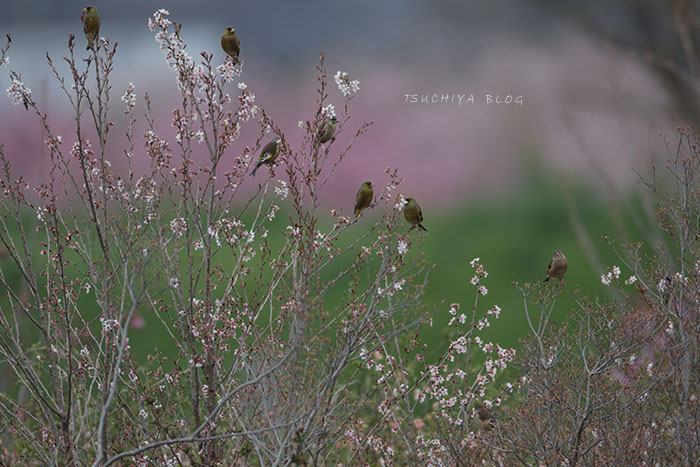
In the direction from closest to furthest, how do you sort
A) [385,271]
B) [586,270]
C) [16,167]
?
1. [385,271]
2. [16,167]
3. [586,270]

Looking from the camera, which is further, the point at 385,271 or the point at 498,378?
the point at 498,378

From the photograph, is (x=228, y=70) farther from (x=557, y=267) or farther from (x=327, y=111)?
(x=557, y=267)


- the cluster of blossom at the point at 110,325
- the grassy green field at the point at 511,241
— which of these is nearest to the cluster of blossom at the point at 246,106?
the cluster of blossom at the point at 110,325

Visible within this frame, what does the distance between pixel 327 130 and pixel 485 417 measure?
1717 mm

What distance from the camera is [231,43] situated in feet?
12.6

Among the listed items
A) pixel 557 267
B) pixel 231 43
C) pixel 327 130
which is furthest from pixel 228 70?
pixel 557 267

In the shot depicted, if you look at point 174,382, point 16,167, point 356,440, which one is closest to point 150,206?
point 174,382

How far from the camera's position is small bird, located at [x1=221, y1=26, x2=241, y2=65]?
3824 mm

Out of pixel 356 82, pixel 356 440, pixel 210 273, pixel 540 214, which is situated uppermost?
pixel 540 214

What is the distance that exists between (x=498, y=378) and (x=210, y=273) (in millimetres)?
2924

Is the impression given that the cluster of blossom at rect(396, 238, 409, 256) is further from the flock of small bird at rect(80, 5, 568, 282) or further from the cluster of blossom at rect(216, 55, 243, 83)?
the cluster of blossom at rect(216, 55, 243, 83)

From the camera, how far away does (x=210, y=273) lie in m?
3.65

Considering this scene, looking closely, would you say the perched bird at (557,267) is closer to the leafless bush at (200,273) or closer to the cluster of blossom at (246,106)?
the leafless bush at (200,273)

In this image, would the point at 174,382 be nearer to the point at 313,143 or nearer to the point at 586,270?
the point at 313,143
